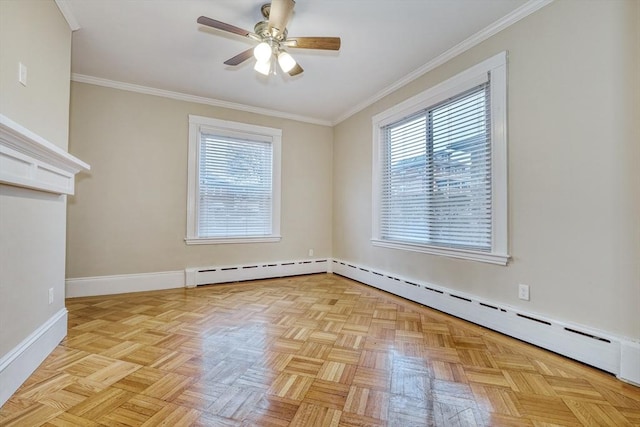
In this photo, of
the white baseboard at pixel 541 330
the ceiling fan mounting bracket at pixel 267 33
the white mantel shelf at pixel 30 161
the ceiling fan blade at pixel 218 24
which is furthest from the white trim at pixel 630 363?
the white mantel shelf at pixel 30 161

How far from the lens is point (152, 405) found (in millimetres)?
1465

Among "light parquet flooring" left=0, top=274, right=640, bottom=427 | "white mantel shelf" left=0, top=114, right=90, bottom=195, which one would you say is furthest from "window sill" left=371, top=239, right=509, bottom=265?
"white mantel shelf" left=0, top=114, right=90, bottom=195

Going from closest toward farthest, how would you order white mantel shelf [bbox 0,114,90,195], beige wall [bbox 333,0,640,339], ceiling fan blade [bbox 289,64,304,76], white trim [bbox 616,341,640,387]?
white mantel shelf [bbox 0,114,90,195] → white trim [bbox 616,341,640,387] → beige wall [bbox 333,0,640,339] → ceiling fan blade [bbox 289,64,304,76]

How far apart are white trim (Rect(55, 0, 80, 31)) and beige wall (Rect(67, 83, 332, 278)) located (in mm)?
1150

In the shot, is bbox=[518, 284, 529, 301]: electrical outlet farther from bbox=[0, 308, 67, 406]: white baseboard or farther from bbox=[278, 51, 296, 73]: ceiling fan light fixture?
bbox=[0, 308, 67, 406]: white baseboard

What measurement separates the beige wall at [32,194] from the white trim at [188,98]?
3.91 feet

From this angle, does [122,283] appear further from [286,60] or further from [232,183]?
[286,60]

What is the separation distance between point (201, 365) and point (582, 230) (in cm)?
265

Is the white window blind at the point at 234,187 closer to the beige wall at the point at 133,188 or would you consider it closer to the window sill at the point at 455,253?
the beige wall at the point at 133,188

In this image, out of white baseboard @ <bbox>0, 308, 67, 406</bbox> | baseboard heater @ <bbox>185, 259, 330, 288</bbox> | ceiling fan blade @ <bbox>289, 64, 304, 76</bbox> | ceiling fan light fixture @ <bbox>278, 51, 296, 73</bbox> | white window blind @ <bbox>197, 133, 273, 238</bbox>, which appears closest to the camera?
white baseboard @ <bbox>0, 308, 67, 406</bbox>

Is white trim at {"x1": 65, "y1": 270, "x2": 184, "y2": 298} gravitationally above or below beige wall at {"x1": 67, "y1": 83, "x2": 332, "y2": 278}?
below

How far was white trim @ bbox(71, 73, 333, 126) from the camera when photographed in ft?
11.1

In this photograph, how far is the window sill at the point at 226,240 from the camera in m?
3.87

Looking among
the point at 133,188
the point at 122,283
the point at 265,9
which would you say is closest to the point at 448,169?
the point at 265,9
